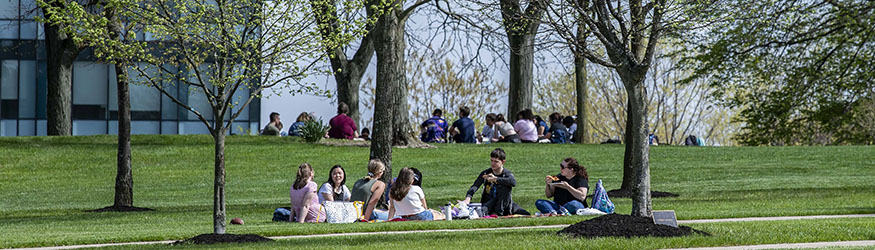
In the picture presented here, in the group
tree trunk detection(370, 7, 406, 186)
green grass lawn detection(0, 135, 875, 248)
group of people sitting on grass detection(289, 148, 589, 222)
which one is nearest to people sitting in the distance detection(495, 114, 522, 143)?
green grass lawn detection(0, 135, 875, 248)

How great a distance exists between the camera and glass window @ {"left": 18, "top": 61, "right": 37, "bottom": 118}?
4794 centimetres

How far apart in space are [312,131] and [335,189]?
13.9 metres

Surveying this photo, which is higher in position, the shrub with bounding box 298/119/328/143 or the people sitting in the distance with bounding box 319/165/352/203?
the shrub with bounding box 298/119/328/143

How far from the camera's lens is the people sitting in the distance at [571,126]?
107 feet

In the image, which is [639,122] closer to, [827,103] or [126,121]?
[126,121]

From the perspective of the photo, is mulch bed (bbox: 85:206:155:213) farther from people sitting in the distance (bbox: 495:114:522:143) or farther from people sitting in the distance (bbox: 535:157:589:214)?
people sitting in the distance (bbox: 495:114:522:143)

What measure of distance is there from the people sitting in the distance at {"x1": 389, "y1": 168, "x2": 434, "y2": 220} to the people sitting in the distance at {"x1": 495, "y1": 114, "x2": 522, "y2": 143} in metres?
15.8

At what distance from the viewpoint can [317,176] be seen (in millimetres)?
24656

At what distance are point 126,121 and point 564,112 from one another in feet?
138

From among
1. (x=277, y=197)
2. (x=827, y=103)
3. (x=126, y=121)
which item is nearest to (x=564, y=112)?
(x=827, y=103)

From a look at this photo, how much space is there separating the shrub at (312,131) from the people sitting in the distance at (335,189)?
542 inches

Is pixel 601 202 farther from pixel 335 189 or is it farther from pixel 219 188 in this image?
pixel 219 188

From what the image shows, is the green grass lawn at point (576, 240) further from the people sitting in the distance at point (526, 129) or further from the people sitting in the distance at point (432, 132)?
the people sitting in the distance at point (432, 132)

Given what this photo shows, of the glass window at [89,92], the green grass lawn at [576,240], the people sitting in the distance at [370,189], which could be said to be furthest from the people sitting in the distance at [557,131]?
the glass window at [89,92]
